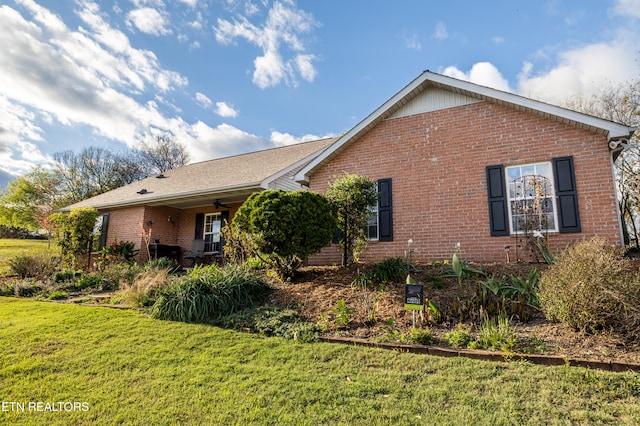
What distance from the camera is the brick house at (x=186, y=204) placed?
1325 cm

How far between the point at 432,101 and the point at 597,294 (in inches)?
258

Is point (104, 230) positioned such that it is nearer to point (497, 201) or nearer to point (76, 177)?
point (497, 201)

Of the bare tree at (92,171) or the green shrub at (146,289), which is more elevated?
the bare tree at (92,171)

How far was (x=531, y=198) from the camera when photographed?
7730mm

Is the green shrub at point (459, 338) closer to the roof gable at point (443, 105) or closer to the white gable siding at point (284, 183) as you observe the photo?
the roof gable at point (443, 105)

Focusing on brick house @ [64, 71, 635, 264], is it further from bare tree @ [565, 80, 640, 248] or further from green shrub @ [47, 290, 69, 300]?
bare tree @ [565, 80, 640, 248]

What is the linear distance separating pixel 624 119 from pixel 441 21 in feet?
44.0

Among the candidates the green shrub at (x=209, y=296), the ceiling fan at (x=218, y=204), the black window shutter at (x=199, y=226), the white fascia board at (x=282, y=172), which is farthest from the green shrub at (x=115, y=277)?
the black window shutter at (x=199, y=226)

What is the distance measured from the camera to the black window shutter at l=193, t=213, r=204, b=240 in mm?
15414

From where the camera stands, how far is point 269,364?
13.0ft

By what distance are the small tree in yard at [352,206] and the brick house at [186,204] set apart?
438 cm

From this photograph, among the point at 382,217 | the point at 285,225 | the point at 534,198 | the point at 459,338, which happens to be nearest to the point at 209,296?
the point at 285,225

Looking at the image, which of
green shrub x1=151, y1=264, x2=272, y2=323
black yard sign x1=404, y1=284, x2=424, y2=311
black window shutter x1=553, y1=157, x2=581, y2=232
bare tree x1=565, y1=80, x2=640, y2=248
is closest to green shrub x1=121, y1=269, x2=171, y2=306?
green shrub x1=151, y1=264, x2=272, y2=323

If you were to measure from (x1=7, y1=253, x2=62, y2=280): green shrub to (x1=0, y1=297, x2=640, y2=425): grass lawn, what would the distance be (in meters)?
8.14
